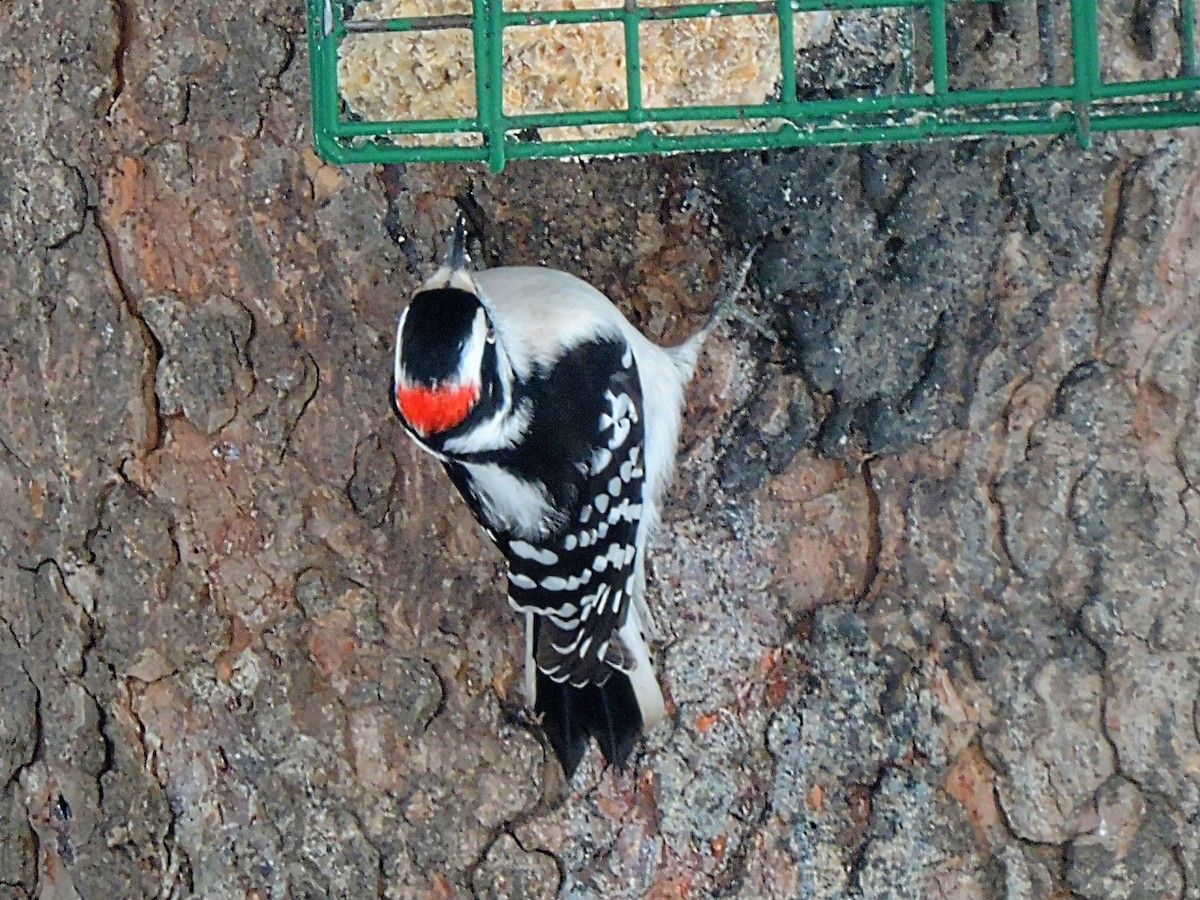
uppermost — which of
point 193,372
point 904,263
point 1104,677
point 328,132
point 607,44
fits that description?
point 607,44

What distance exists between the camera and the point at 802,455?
1.90 metres

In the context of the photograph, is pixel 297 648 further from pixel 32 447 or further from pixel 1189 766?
pixel 1189 766

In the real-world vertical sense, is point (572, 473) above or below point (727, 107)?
below

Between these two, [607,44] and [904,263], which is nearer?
[607,44]

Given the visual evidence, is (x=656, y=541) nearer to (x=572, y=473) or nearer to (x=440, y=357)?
(x=572, y=473)

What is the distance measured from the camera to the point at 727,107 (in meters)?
1.45

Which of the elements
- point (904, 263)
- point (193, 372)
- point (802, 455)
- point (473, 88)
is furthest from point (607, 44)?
point (193, 372)

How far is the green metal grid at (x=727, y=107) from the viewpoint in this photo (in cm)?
142

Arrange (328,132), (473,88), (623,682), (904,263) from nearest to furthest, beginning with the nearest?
(328,132), (473,88), (904,263), (623,682)

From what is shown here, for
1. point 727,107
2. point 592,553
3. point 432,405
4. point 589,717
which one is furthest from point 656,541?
point 727,107

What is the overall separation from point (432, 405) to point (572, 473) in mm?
355

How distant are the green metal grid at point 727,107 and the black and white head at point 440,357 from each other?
20cm

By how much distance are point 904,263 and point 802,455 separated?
0.37m

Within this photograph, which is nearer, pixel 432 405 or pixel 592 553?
pixel 432 405
